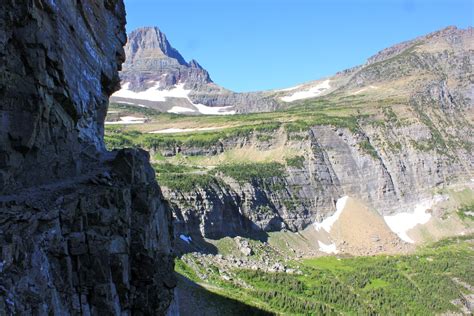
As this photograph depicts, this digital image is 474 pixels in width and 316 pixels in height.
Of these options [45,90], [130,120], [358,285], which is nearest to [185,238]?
[358,285]

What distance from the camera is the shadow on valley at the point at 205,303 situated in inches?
1547

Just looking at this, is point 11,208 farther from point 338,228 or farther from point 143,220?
point 338,228

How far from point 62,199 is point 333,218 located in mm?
75339

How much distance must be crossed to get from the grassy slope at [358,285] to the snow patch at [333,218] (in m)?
10.7

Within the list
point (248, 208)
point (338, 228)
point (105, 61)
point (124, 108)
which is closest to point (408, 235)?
point (338, 228)

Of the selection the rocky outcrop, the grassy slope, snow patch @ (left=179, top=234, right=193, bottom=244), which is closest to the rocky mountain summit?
the rocky outcrop

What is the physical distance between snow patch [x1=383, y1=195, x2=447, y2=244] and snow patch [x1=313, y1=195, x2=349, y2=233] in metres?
8.55

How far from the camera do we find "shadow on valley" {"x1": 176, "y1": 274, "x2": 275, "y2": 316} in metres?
39.3

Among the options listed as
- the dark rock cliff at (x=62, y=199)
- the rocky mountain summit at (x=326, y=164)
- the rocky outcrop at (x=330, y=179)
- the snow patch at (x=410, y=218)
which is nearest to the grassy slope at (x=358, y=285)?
the rocky mountain summit at (x=326, y=164)

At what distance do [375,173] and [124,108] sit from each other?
358 feet

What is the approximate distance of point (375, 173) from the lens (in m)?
97.6

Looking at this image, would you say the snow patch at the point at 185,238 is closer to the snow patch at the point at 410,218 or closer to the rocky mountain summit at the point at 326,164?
the rocky mountain summit at the point at 326,164

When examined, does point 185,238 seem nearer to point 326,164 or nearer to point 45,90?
point 326,164

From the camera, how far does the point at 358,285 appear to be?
63031 millimetres
